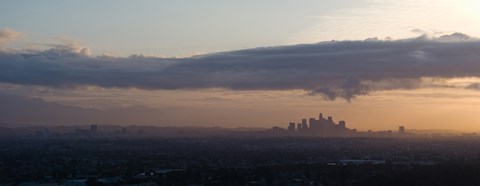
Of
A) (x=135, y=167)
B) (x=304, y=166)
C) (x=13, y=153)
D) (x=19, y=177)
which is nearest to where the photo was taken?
(x=19, y=177)

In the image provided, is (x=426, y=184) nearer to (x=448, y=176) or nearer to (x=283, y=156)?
(x=448, y=176)

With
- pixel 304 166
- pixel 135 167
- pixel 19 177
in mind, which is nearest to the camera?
pixel 19 177

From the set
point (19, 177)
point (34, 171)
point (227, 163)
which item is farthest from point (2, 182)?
point (227, 163)

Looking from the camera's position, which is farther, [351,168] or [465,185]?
[351,168]

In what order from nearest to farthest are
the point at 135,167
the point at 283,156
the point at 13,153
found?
the point at 135,167, the point at 283,156, the point at 13,153

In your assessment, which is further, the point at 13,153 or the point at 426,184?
the point at 13,153

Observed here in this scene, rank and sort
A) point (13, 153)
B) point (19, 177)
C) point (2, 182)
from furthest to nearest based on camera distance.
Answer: point (13, 153)
point (19, 177)
point (2, 182)

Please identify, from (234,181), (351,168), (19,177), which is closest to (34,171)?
(19,177)

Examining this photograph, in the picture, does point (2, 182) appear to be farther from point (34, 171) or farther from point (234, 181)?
point (234, 181)
